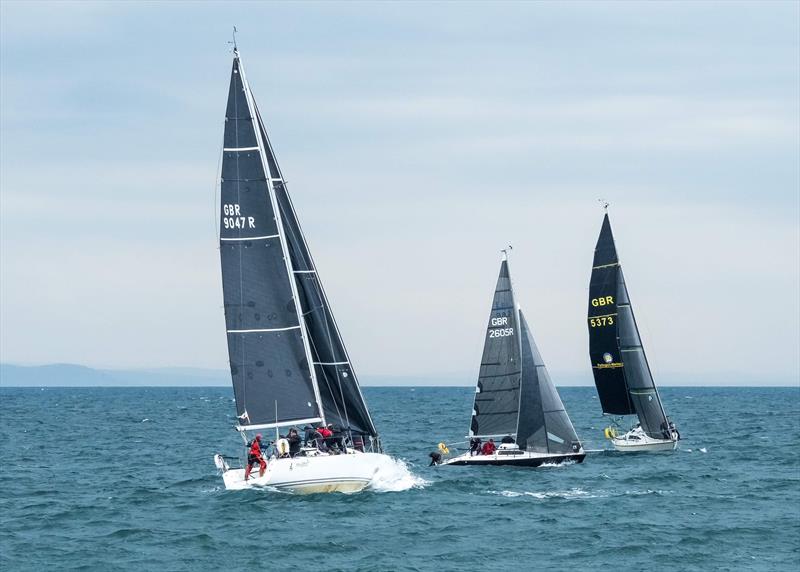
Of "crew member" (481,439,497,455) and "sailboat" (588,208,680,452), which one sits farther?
"sailboat" (588,208,680,452)

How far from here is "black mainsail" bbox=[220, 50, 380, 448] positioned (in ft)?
127

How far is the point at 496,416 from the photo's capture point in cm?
5141

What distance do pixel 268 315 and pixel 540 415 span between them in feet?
49.8

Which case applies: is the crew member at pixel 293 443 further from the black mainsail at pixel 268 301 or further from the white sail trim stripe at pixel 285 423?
the black mainsail at pixel 268 301

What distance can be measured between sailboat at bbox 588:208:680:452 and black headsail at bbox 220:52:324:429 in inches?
998

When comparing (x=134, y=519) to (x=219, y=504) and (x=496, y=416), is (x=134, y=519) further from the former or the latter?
(x=496, y=416)

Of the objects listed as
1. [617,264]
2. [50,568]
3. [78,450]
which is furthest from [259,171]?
[78,450]

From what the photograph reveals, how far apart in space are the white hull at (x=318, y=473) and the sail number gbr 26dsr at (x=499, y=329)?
594 inches

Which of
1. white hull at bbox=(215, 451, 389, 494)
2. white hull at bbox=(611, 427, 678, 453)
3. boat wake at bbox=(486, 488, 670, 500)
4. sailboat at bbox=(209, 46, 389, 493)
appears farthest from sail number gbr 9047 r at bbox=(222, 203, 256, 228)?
white hull at bbox=(611, 427, 678, 453)

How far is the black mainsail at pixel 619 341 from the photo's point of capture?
6050 cm

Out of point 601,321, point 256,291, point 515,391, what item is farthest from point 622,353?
point 256,291

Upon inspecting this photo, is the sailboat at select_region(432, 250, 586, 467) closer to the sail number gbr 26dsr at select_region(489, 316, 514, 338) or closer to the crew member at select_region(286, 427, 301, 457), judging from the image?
the sail number gbr 26dsr at select_region(489, 316, 514, 338)

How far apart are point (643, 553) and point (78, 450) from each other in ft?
138

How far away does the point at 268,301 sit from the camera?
3906 cm
